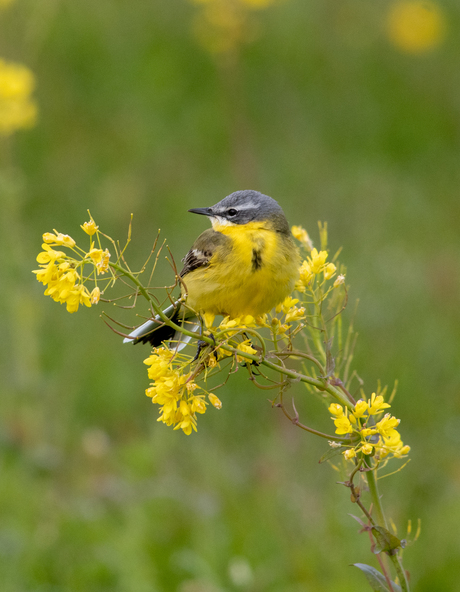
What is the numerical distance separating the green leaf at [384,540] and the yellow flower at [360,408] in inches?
13.6

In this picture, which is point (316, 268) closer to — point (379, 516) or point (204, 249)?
point (379, 516)

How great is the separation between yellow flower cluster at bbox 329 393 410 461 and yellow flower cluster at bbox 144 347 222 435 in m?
0.43

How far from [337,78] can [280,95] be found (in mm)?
1017

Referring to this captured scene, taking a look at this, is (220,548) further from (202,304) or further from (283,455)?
(202,304)

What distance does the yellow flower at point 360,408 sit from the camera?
7.29ft

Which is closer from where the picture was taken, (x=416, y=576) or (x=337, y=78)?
(x=416, y=576)

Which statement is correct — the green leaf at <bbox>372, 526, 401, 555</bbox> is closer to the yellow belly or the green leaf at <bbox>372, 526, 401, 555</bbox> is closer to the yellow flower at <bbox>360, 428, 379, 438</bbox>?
the yellow flower at <bbox>360, 428, 379, 438</bbox>

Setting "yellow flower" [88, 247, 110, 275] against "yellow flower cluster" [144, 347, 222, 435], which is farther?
"yellow flower cluster" [144, 347, 222, 435]

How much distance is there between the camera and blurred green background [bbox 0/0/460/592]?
187 inches

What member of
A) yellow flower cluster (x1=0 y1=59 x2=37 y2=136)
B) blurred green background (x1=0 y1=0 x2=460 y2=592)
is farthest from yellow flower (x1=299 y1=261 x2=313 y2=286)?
yellow flower cluster (x1=0 y1=59 x2=37 y2=136)

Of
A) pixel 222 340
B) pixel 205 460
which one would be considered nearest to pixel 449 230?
pixel 205 460

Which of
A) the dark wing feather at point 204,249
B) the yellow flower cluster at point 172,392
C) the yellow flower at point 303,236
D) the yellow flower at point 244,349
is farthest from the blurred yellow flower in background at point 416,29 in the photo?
the yellow flower cluster at point 172,392

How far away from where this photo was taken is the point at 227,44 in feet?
25.2

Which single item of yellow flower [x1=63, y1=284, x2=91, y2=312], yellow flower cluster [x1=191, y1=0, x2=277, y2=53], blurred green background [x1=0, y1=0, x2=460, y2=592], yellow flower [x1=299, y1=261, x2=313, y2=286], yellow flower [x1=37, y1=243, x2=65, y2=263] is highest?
yellow flower cluster [x1=191, y1=0, x2=277, y2=53]
